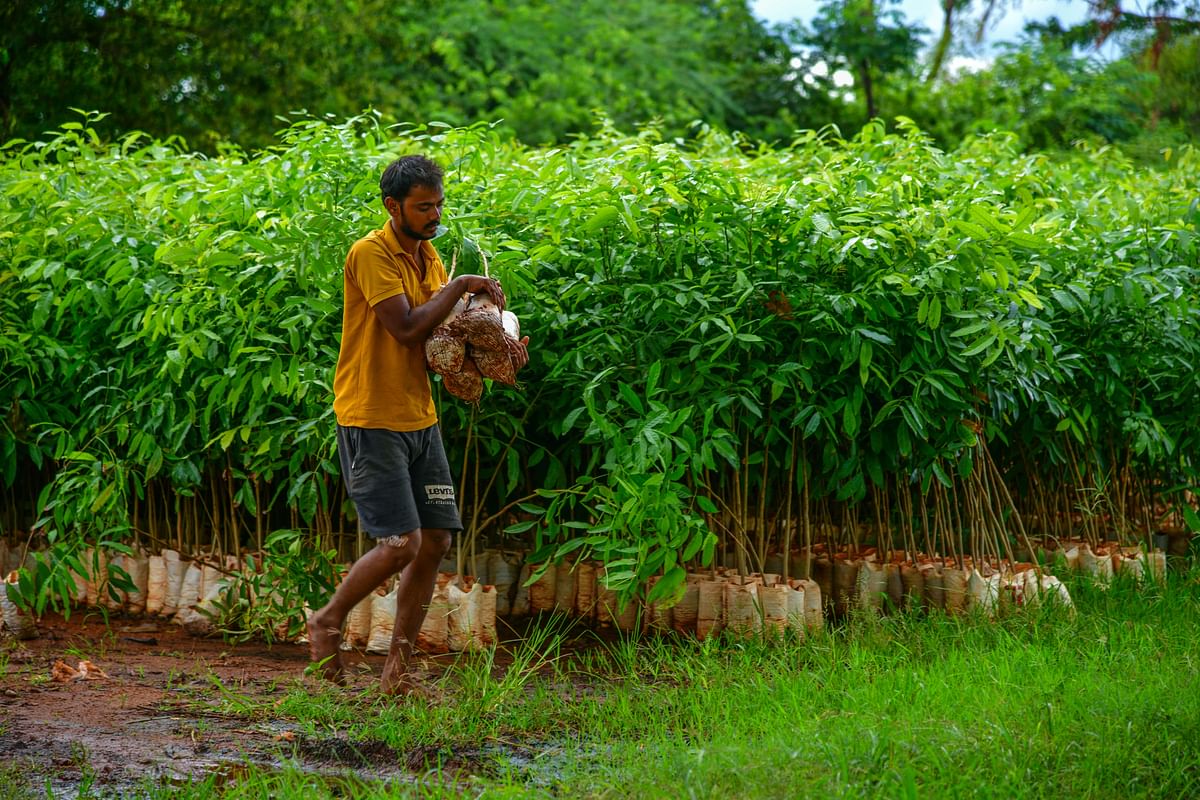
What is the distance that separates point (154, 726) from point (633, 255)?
2.19 metres

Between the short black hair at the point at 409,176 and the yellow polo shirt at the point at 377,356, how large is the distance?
0.13 meters

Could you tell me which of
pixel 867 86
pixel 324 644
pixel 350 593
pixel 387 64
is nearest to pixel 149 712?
pixel 324 644

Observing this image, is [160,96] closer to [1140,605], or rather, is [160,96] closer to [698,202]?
[698,202]

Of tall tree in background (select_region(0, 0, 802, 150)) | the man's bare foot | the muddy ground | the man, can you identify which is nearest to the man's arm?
the man

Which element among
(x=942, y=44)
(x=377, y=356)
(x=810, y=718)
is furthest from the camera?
(x=942, y=44)

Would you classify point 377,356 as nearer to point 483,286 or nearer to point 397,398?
point 397,398

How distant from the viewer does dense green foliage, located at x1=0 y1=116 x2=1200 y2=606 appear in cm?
427

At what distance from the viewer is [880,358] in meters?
4.52

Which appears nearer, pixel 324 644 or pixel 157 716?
pixel 157 716

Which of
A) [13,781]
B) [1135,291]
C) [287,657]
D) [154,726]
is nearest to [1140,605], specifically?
[1135,291]

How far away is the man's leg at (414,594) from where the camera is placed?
381 cm

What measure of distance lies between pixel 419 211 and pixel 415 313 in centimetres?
30

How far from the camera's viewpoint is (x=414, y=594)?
386cm

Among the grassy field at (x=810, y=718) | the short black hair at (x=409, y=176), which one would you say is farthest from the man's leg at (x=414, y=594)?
the short black hair at (x=409, y=176)
